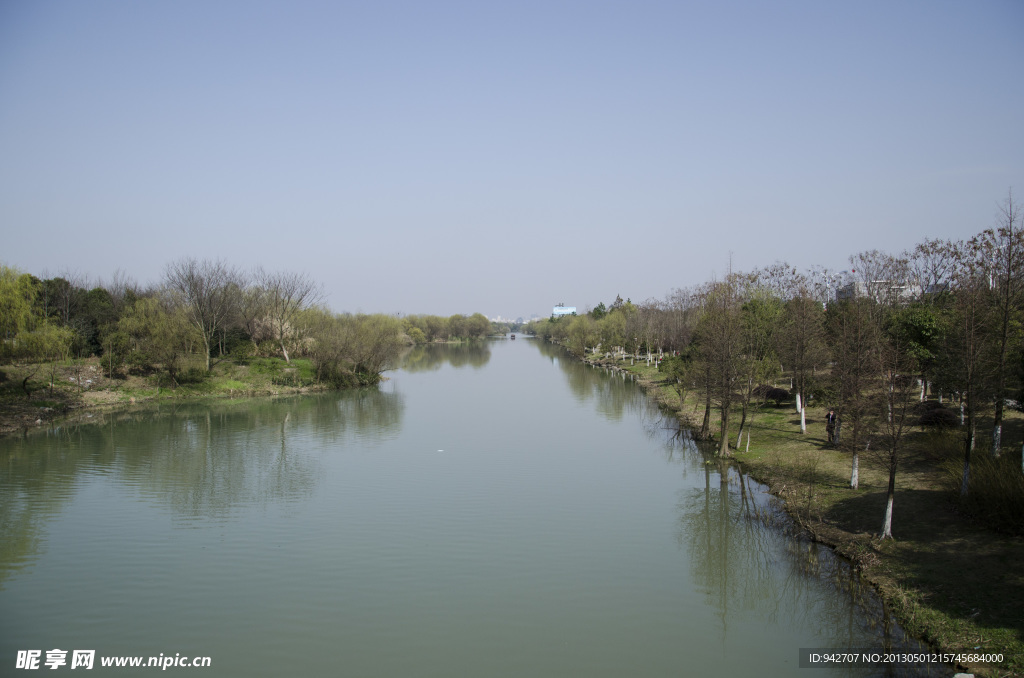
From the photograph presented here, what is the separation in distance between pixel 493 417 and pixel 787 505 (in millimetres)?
20240

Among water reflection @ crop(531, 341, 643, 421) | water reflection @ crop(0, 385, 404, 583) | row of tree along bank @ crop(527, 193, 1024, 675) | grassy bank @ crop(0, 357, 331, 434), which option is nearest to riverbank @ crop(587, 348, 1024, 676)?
row of tree along bank @ crop(527, 193, 1024, 675)

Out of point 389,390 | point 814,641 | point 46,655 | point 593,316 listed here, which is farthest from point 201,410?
point 593,316

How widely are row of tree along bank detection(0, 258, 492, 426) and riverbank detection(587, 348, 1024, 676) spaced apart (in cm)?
3384

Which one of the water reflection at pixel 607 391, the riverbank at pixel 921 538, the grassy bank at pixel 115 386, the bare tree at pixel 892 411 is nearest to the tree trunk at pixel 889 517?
the bare tree at pixel 892 411

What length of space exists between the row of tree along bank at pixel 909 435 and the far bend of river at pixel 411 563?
3.19ft

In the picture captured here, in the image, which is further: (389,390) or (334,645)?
(389,390)

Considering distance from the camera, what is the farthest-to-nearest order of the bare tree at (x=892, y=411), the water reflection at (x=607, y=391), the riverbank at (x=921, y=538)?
the water reflection at (x=607, y=391), the bare tree at (x=892, y=411), the riverbank at (x=921, y=538)

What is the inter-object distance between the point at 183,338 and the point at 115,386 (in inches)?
188

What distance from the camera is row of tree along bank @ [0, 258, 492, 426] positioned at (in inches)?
1308

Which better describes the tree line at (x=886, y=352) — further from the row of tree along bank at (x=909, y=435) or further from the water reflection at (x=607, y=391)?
the water reflection at (x=607, y=391)

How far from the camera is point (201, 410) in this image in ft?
118

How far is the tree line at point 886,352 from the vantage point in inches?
579

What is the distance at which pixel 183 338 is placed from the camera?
40188 mm

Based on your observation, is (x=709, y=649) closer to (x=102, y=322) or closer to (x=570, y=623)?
(x=570, y=623)
